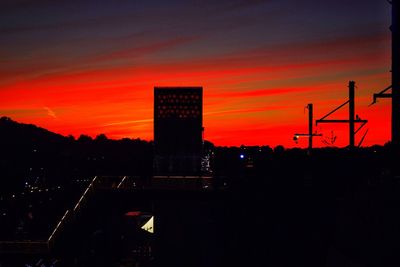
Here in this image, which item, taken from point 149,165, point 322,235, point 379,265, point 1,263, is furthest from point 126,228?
point 379,265

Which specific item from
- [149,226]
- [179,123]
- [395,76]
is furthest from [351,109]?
[149,226]

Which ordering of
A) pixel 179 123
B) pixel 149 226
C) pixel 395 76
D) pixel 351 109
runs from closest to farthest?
pixel 395 76
pixel 351 109
pixel 179 123
pixel 149 226

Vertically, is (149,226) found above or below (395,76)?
below

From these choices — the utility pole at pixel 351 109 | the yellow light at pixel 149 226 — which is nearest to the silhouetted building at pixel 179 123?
the utility pole at pixel 351 109

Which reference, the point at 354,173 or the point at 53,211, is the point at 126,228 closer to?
the point at 53,211

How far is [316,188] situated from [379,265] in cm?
1263

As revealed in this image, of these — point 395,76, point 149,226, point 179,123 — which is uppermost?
point 395,76

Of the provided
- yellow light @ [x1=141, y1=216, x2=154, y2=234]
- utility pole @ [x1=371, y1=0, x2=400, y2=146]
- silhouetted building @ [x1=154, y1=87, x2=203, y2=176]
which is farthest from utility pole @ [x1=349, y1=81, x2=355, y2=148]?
yellow light @ [x1=141, y1=216, x2=154, y2=234]

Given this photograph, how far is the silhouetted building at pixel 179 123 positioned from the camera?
1203 inches

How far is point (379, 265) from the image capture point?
13.5 m

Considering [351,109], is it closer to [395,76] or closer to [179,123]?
[179,123]

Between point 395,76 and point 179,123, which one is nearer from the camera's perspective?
point 395,76

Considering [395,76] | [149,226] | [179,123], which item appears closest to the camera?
[395,76]

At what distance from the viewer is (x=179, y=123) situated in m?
30.6
